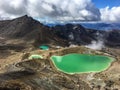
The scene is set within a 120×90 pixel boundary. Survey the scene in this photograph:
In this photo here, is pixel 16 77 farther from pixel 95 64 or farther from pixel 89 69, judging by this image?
pixel 95 64

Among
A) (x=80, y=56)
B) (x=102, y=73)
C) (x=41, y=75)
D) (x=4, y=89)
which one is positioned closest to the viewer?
(x=4, y=89)

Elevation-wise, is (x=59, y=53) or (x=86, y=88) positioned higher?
(x=59, y=53)

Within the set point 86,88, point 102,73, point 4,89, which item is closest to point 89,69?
point 102,73

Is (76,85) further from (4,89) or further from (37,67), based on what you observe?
(4,89)

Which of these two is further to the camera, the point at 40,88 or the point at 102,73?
the point at 102,73

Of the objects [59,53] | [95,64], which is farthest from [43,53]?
[95,64]

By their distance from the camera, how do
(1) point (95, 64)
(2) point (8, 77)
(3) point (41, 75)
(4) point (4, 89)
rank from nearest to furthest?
(4) point (4, 89)
(2) point (8, 77)
(3) point (41, 75)
(1) point (95, 64)
